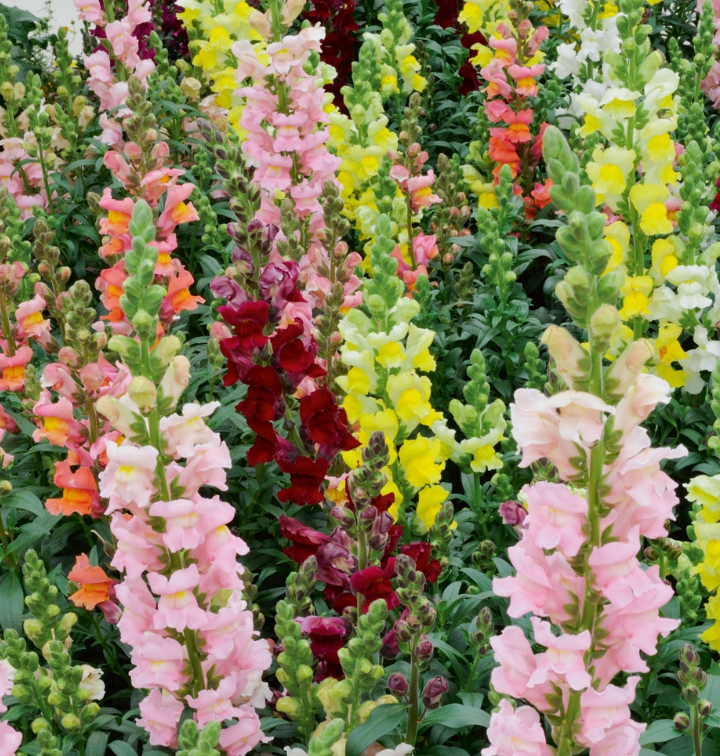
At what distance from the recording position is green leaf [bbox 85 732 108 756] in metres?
2.54

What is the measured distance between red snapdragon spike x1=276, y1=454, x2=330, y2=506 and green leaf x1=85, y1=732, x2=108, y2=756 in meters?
0.84

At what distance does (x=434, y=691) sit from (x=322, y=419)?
0.94 metres

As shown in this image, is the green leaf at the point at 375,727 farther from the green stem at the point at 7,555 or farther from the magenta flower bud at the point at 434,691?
the green stem at the point at 7,555

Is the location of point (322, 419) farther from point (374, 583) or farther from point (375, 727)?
point (375, 727)

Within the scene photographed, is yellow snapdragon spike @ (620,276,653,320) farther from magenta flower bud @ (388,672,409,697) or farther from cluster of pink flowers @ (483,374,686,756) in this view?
cluster of pink flowers @ (483,374,686,756)

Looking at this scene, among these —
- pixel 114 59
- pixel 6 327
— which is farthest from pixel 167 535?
pixel 114 59

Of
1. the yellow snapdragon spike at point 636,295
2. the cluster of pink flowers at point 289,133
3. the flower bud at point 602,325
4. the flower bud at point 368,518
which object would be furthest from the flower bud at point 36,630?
the yellow snapdragon spike at point 636,295

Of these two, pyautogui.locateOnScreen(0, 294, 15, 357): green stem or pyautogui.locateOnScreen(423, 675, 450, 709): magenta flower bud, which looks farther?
pyautogui.locateOnScreen(0, 294, 15, 357): green stem

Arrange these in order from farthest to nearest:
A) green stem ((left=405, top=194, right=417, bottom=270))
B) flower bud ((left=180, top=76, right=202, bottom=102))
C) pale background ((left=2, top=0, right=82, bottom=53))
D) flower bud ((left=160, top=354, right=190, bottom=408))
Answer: pale background ((left=2, top=0, right=82, bottom=53)), flower bud ((left=180, top=76, right=202, bottom=102)), green stem ((left=405, top=194, right=417, bottom=270)), flower bud ((left=160, top=354, right=190, bottom=408))

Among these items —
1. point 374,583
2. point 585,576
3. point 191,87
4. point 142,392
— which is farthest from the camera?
point 191,87

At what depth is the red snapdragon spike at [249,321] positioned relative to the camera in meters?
3.13

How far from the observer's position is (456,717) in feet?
7.80

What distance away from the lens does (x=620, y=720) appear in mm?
1749

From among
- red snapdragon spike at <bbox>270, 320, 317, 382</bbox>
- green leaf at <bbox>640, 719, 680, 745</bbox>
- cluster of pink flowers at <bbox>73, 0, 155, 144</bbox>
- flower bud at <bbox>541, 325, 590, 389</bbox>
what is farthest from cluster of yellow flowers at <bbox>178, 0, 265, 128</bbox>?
flower bud at <bbox>541, 325, 590, 389</bbox>
